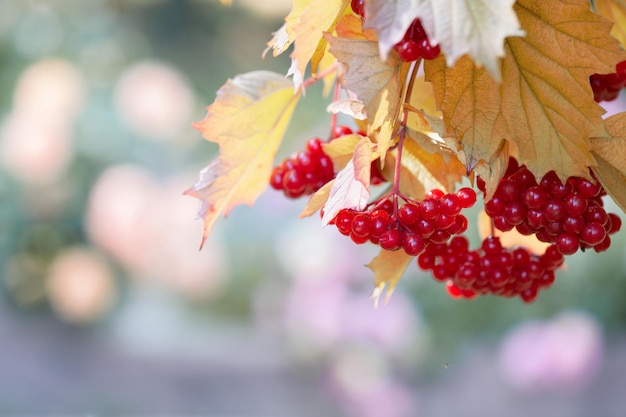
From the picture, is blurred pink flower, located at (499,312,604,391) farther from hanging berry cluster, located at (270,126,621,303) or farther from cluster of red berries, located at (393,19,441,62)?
cluster of red berries, located at (393,19,441,62)

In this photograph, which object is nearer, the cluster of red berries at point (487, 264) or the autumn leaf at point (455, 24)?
the autumn leaf at point (455, 24)

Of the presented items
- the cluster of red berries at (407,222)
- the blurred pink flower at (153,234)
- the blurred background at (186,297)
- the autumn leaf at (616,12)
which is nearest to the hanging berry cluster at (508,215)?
the cluster of red berries at (407,222)

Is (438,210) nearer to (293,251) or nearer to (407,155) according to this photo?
(407,155)

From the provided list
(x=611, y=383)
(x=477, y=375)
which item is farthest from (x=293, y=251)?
(x=611, y=383)

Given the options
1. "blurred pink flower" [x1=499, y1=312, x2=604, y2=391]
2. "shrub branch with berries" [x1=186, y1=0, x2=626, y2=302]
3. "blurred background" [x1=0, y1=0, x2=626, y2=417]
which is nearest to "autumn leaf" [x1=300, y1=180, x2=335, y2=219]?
"shrub branch with berries" [x1=186, y1=0, x2=626, y2=302]

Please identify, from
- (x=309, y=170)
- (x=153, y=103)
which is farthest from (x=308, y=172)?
(x=153, y=103)

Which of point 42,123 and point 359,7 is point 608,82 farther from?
point 42,123

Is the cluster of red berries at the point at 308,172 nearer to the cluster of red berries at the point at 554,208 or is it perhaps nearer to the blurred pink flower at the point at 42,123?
the cluster of red berries at the point at 554,208
